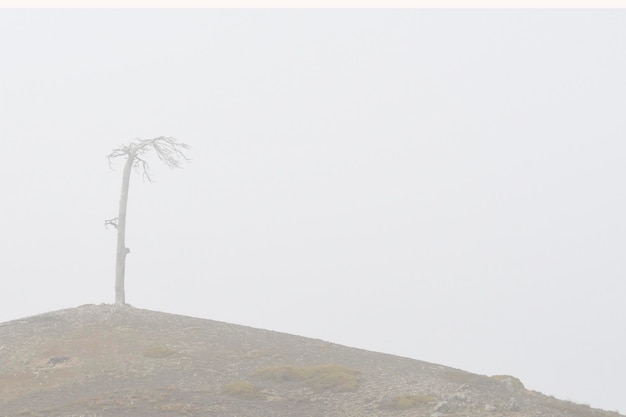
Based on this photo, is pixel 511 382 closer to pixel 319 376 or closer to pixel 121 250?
pixel 319 376

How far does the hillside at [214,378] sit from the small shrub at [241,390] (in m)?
0.04

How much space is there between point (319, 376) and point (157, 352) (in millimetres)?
8710

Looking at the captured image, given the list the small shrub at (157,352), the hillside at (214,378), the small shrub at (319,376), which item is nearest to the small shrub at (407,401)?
the hillside at (214,378)

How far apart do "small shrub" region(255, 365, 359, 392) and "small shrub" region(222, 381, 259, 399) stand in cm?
176

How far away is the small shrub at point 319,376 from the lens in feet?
89.9

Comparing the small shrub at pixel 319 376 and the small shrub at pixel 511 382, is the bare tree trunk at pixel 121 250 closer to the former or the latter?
the small shrub at pixel 319 376

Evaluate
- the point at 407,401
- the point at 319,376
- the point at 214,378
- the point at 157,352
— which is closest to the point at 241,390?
the point at 214,378

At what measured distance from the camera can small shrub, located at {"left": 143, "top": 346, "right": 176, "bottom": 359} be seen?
3227cm

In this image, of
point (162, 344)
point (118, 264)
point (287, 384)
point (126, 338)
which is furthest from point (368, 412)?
point (118, 264)

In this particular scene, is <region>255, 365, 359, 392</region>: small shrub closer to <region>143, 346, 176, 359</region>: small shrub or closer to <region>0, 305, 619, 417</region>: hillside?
<region>0, 305, 619, 417</region>: hillside

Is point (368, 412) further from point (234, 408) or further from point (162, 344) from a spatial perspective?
point (162, 344)

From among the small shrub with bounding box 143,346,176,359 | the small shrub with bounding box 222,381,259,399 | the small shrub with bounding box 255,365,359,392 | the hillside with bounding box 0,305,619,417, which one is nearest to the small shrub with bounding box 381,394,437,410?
the hillside with bounding box 0,305,619,417

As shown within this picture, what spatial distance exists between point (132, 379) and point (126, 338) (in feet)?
23.1

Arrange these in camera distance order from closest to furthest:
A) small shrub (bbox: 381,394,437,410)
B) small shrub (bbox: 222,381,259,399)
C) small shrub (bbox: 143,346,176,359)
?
small shrub (bbox: 381,394,437,410)
small shrub (bbox: 222,381,259,399)
small shrub (bbox: 143,346,176,359)
